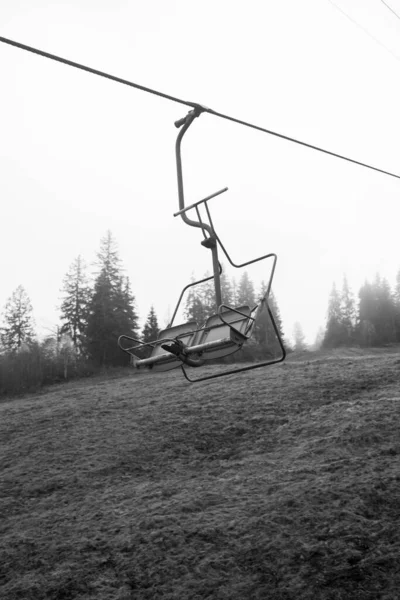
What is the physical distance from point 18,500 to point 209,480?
2804 mm

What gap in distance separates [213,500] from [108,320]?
85.6ft

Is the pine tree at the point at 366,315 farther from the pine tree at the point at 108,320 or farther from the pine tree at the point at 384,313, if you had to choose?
the pine tree at the point at 108,320

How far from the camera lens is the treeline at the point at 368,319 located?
44.5 metres

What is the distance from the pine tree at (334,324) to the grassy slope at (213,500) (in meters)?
37.2

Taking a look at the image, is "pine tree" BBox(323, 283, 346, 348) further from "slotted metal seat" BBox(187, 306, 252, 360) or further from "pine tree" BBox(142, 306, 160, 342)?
"slotted metal seat" BBox(187, 306, 252, 360)

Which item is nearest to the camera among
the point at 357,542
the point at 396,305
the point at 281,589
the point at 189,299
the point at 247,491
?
the point at 281,589

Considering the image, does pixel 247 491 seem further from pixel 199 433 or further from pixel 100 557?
pixel 199 433

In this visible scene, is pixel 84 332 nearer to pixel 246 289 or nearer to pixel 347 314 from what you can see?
pixel 246 289

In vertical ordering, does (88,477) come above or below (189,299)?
below

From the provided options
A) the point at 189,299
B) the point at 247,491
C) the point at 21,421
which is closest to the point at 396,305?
the point at 189,299

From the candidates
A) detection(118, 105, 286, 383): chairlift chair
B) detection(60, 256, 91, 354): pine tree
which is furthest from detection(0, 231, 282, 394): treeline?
detection(118, 105, 286, 383): chairlift chair

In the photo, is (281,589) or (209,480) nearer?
(281,589)

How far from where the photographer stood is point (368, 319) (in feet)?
156

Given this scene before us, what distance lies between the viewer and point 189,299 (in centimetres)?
3928
